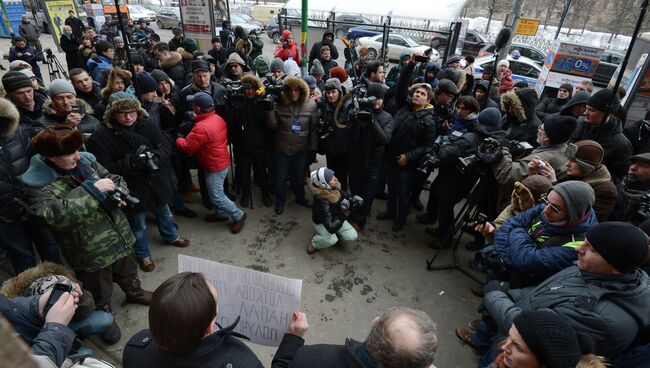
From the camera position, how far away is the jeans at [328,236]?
3.91m

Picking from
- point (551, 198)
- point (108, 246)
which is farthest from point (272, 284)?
point (551, 198)

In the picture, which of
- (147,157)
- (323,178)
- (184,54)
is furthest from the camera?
(184,54)

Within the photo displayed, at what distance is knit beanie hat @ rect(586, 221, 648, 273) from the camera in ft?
5.22

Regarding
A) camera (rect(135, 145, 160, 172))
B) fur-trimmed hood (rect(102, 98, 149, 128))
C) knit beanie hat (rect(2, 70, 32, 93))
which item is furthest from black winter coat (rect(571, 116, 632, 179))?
knit beanie hat (rect(2, 70, 32, 93))

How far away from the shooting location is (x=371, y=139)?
395cm

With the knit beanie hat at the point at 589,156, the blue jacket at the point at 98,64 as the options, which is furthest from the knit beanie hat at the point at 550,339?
the blue jacket at the point at 98,64

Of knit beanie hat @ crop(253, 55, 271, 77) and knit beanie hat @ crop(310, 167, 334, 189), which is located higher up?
knit beanie hat @ crop(253, 55, 271, 77)

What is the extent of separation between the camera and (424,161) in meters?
3.87

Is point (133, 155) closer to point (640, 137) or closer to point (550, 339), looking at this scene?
point (550, 339)

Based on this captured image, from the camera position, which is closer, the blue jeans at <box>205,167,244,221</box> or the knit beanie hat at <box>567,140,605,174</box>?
the knit beanie hat at <box>567,140,605,174</box>

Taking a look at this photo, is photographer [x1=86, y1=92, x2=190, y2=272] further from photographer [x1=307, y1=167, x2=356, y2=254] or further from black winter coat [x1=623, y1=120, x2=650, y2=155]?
black winter coat [x1=623, y1=120, x2=650, y2=155]

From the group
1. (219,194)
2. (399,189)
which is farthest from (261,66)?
(399,189)

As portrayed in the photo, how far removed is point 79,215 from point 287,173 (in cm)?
259

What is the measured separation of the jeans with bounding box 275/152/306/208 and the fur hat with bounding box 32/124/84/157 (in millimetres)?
2418
